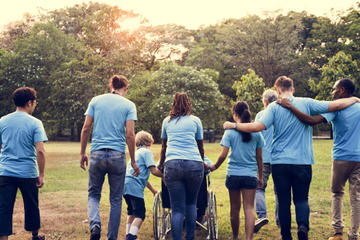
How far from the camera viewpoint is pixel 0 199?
4.92 m

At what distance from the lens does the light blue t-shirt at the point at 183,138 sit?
497 centimetres

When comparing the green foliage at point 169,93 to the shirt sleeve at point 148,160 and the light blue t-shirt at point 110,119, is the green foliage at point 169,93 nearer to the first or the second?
the shirt sleeve at point 148,160

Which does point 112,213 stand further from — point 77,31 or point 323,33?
point 77,31

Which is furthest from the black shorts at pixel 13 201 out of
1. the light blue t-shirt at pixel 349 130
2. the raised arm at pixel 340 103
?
the light blue t-shirt at pixel 349 130

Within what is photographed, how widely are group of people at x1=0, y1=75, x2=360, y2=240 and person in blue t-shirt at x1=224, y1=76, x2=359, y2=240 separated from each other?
0.04 feet

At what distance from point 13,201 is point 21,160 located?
49cm

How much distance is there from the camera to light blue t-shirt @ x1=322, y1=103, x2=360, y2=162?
17.5ft

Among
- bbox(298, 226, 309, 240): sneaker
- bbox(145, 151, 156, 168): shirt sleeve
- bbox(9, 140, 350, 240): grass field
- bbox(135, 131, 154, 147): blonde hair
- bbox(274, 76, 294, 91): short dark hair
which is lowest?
bbox(9, 140, 350, 240): grass field

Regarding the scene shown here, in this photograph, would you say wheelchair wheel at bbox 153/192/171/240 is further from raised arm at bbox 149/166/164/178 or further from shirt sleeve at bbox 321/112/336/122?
shirt sleeve at bbox 321/112/336/122

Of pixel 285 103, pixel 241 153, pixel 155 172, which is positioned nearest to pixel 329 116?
pixel 285 103

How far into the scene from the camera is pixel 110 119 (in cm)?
521

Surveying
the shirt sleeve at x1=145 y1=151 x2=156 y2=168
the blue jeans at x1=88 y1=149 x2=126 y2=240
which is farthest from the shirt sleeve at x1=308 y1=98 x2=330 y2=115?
the blue jeans at x1=88 y1=149 x2=126 y2=240

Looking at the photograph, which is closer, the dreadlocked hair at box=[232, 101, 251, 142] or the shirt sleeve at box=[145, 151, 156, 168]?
the dreadlocked hair at box=[232, 101, 251, 142]

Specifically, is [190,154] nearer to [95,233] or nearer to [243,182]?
[243,182]
